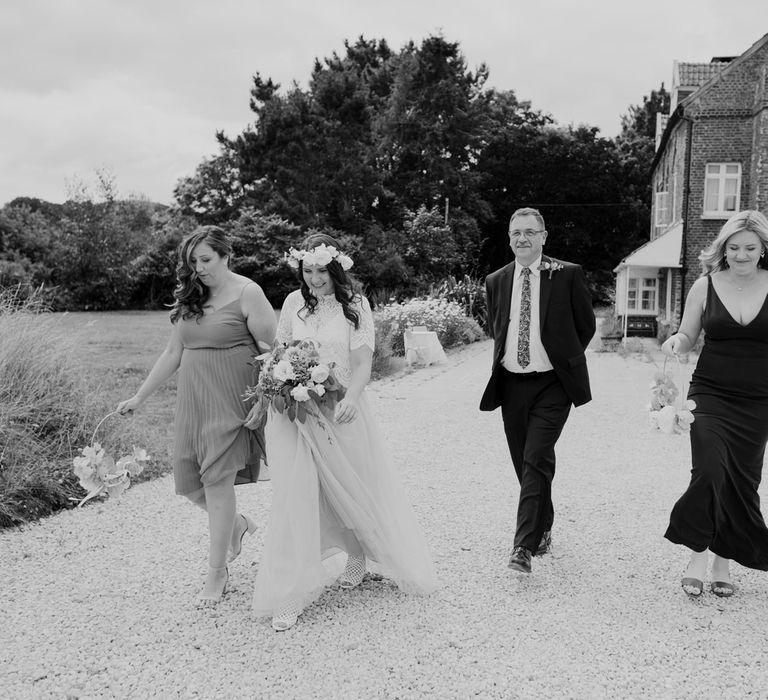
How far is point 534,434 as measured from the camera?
179 inches

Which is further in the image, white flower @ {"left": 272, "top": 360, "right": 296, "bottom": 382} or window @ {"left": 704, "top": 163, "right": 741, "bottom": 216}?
window @ {"left": 704, "top": 163, "right": 741, "bottom": 216}

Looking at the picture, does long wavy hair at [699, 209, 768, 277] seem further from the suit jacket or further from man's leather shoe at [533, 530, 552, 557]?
man's leather shoe at [533, 530, 552, 557]

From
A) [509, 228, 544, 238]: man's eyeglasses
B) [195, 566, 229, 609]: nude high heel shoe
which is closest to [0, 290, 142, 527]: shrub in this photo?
[195, 566, 229, 609]: nude high heel shoe

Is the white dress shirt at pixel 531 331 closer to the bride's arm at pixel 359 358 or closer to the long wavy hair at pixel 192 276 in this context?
the bride's arm at pixel 359 358

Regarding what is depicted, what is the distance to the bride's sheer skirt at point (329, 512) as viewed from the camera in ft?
12.7

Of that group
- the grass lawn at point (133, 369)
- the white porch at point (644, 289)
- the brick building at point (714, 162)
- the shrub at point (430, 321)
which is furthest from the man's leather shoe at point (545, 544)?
the white porch at point (644, 289)

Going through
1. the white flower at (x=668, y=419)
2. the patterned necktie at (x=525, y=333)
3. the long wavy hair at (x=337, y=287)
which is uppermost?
the long wavy hair at (x=337, y=287)

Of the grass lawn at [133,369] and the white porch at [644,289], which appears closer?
the grass lawn at [133,369]

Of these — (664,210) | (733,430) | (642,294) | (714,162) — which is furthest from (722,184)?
(733,430)

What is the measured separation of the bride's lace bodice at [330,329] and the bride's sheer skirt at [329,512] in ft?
0.92

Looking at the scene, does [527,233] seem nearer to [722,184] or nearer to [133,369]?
[133,369]

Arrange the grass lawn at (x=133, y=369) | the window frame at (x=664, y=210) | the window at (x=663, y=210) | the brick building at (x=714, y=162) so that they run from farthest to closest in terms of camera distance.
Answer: the window at (x=663, y=210) < the window frame at (x=664, y=210) < the brick building at (x=714, y=162) < the grass lawn at (x=133, y=369)

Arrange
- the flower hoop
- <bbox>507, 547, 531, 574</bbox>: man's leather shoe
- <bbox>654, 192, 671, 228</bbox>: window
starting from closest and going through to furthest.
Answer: the flower hoop → <bbox>507, 547, 531, 574</bbox>: man's leather shoe → <bbox>654, 192, 671, 228</bbox>: window

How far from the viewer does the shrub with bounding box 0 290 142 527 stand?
5992 millimetres
